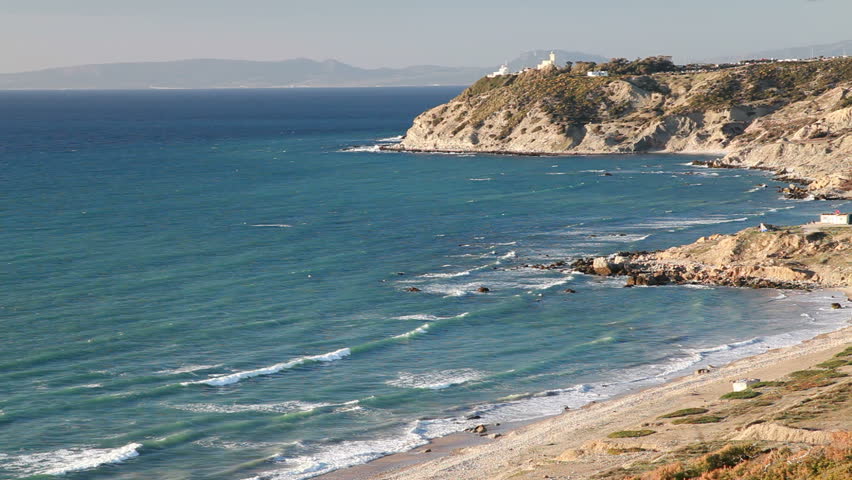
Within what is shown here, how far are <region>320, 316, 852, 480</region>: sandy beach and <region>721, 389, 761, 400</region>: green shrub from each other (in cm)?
53

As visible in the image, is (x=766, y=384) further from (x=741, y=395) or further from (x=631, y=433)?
(x=631, y=433)

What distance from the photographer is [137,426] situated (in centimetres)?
4241

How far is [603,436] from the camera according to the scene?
124 ft

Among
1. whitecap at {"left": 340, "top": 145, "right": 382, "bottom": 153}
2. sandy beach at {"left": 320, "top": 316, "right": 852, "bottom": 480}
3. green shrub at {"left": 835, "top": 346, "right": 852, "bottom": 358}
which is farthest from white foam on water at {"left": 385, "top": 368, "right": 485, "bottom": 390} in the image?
whitecap at {"left": 340, "top": 145, "right": 382, "bottom": 153}

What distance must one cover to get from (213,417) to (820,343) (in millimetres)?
31887

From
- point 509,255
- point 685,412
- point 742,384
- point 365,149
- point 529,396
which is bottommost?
point 529,396

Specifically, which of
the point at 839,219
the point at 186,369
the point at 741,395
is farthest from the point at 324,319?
the point at 839,219

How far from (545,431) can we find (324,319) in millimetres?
23266

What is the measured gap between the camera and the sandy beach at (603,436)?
33.3m

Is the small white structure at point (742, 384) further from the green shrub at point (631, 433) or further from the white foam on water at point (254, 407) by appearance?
the white foam on water at point (254, 407)

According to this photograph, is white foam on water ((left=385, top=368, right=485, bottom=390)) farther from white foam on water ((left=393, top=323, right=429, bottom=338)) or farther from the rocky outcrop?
the rocky outcrop

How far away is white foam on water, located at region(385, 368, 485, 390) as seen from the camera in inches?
1906

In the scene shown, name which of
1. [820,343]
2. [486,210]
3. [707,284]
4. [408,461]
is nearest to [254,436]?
[408,461]

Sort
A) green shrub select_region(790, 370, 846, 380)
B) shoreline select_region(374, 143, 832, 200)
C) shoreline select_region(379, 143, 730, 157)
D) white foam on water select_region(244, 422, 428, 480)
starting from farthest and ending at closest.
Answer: shoreline select_region(379, 143, 730, 157)
shoreline select_region(374, 143, 832, 200)
green shrub select_region(790, 370, 846, 380)
white foam on water select_region(244, 422, 428, 480)
